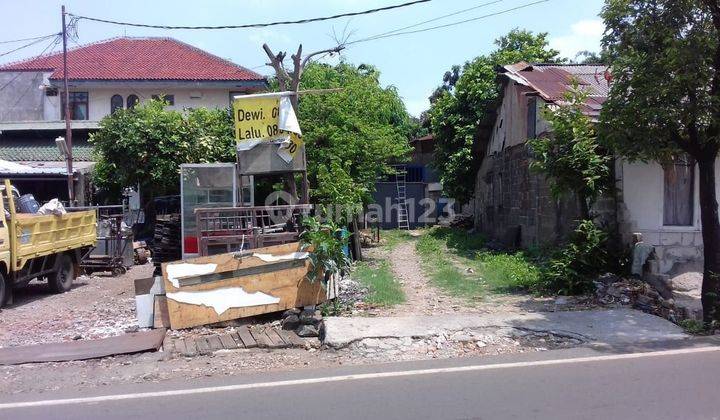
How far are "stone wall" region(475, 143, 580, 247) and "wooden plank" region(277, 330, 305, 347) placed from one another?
20.5 ft

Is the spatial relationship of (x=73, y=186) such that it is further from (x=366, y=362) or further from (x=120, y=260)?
(x=366, y=362)

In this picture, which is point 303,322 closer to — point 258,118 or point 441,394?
point 441,394

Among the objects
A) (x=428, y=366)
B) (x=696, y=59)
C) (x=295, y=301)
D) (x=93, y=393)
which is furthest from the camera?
(x=295, y=301)

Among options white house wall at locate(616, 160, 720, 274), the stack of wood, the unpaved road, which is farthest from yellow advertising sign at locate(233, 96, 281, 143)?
white house wall at locate(616, 160, 720, 274)

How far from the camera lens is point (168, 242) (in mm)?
12992

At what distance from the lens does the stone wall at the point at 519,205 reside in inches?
526

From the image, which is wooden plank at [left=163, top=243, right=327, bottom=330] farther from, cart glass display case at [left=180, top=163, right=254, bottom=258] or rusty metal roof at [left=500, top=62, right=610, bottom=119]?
rusty metal roof at [left=500, top=62, right=610, bottom=119]

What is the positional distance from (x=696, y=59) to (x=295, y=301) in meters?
6.49

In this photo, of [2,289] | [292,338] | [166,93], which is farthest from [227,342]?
[166,93]

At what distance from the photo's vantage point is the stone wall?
43.8ft

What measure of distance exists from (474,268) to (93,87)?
65.8 ft

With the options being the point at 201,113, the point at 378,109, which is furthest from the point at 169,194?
the point at 378,109

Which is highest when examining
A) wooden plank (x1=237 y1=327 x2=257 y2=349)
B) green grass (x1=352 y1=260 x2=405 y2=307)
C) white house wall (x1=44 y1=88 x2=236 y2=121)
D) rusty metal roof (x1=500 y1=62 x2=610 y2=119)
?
white house wall (x1=44 y1=88 x2=236 y2=121)

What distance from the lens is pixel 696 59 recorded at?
25.9ft
